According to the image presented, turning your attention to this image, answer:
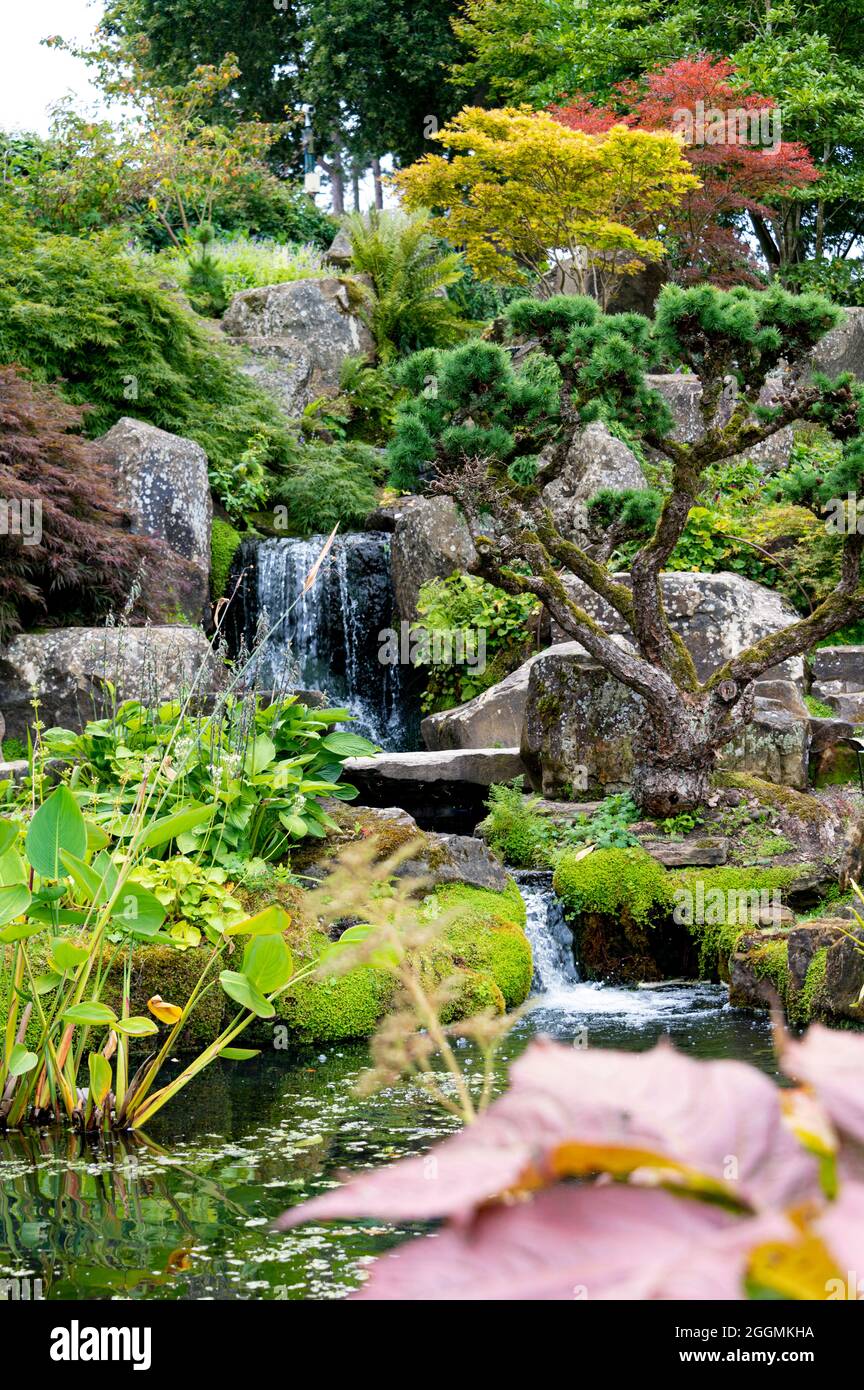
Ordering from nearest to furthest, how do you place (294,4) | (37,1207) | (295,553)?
(37,1207) < (295,553) < (294,4)

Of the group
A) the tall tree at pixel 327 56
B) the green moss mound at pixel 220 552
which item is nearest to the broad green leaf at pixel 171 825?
the green moss mound at pixel 220 552

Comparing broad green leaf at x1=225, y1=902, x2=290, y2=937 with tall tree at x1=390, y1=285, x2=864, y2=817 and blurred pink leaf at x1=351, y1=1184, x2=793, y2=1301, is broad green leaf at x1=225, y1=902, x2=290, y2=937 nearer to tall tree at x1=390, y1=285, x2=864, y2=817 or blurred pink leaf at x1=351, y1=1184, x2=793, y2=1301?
blurred pink leaf at x1=351, y1=1184, x2=793, y2=1301

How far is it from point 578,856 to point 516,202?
1063 centimetres

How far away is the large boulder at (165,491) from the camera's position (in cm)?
1102

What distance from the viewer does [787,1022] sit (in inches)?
209

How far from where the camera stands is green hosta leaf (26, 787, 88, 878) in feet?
11.2

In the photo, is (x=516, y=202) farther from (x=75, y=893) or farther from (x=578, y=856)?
(x=75, y=893)

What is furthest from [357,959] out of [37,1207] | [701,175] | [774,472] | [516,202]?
[701,175]

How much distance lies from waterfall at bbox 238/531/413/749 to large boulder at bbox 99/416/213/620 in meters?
0.77

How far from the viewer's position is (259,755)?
5.32 meters
